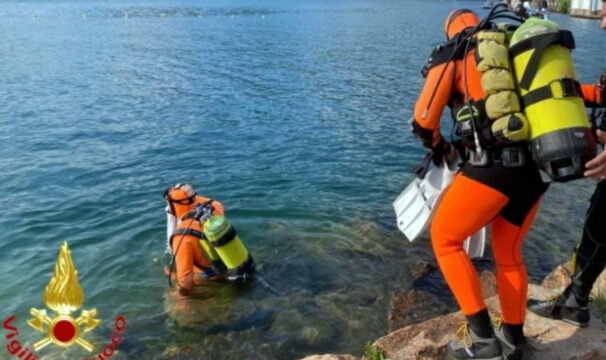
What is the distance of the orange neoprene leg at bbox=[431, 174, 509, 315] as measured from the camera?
163 inches

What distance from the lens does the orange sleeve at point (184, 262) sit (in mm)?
7988

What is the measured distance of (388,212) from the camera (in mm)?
11672

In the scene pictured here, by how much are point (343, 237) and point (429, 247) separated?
1746mm

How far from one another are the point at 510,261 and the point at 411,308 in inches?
137

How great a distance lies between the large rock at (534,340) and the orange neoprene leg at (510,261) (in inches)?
28.3

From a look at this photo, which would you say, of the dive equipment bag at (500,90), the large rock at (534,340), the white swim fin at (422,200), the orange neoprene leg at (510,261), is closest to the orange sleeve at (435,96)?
the dive equipment bag at (500,90)

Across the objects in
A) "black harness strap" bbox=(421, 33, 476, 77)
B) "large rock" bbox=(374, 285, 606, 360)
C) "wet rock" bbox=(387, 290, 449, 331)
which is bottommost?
"wet rock" bbox=(387, 290, 449, 331)

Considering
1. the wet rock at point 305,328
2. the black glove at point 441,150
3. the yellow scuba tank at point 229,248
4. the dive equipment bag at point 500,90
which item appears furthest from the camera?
the yellow scuba tank at point 229,248

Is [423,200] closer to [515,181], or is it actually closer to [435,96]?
[515,181]

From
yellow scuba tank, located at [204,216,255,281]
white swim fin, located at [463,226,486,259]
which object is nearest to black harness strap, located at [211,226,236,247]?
yellow scuba tank, located at [204,216,255,281]

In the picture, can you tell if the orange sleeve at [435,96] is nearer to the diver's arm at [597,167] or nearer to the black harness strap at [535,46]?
the black harness strap at [535,46]

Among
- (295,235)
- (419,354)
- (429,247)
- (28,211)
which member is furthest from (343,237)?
(28,211)

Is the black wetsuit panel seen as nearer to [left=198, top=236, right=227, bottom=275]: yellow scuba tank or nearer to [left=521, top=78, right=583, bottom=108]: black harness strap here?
[left=521, top=78, right=583, bottom=108]: black harness strap

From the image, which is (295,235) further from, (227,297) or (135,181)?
(135,181)
